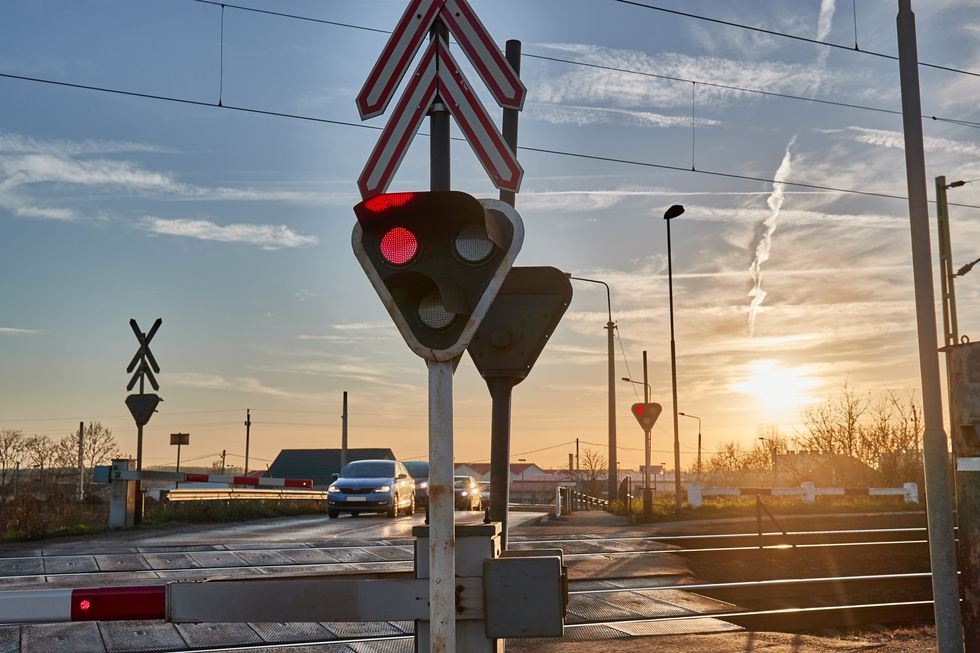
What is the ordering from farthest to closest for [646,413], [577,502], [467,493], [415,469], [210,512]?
[577,502], [467,493], [415,469], [646,413], [210,512]

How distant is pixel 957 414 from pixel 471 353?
4605 mm

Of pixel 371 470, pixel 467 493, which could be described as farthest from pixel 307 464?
pixel 371 470

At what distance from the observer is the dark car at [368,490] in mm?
24422

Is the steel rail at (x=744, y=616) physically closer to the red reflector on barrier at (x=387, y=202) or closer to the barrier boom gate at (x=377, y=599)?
the barrier boom gate at (x=377, y=599)

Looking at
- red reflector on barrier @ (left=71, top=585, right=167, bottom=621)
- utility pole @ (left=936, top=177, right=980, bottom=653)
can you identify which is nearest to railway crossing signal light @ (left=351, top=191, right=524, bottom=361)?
red reflector on barrier @ (left=71, top=585, right=167, bottom=621)

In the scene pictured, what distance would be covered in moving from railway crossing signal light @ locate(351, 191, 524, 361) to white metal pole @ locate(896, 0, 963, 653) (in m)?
6.21

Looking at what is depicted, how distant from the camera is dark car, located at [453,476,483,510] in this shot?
99.3 ft

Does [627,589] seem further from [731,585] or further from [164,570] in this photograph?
[164,570]

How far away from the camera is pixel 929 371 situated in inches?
351

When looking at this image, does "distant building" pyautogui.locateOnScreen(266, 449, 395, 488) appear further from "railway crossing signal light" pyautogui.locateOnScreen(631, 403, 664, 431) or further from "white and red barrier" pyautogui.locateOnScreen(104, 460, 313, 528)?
"white and red barrier" pyautogui.locateOnScreen(104, 460, 313, 528)

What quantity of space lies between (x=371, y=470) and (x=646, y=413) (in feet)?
24.3

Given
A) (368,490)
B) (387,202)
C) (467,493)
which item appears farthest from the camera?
(467,493)

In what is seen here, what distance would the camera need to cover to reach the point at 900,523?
2295cm

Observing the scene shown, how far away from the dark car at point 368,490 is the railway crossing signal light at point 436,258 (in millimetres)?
21440
